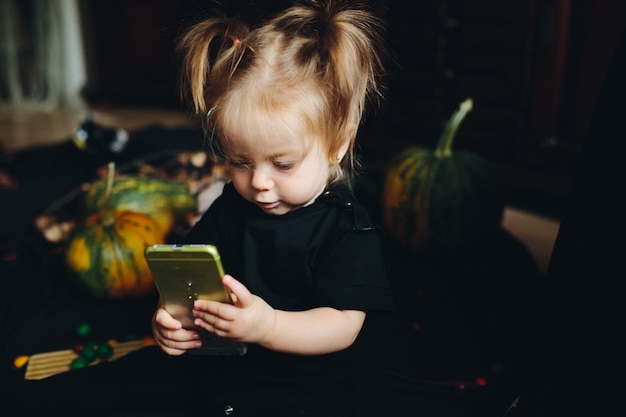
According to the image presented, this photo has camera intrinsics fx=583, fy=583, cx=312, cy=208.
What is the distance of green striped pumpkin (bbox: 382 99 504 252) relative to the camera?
1422mm

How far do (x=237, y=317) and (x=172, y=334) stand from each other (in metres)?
0.12

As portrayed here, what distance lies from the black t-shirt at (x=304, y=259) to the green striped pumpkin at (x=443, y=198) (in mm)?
571

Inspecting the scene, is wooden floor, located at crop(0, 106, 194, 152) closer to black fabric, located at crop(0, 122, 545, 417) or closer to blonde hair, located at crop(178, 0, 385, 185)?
black fabric, located at crop(0, 122, 545, 417)

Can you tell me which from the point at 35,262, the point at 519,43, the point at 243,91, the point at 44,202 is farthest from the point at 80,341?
the point at 519,43

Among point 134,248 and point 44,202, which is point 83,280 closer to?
point 134,248

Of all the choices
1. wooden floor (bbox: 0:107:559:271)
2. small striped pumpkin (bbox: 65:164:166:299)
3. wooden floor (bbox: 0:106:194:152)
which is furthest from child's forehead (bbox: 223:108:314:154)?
wooden floor (bbox: 0:106:194:152)

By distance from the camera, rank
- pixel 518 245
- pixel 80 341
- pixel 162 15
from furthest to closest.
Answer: pixel 162 15 < pixel 518 245 < pixel 80 341

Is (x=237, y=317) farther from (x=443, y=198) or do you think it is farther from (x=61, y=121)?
(x=61, y=121)

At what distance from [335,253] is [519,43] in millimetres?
1439

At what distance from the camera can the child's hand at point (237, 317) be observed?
0.73 m

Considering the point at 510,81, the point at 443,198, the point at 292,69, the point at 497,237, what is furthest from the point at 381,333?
the point at 510,81

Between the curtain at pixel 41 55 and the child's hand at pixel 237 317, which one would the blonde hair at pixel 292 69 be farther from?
the curtain at pixel 41 55

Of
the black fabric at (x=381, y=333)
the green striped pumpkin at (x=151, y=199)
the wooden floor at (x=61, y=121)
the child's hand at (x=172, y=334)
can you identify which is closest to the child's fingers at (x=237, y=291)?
the child's hand at (x=172, y=334)

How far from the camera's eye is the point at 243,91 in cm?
76
